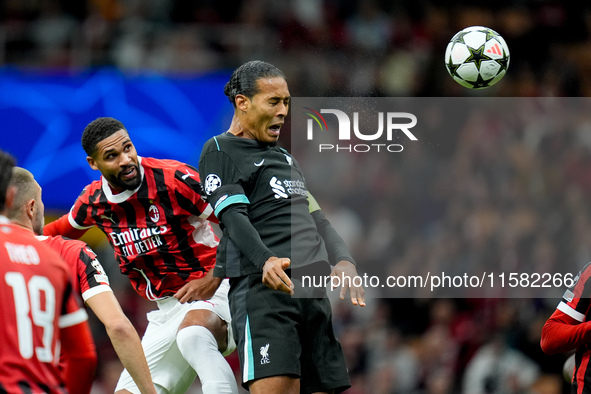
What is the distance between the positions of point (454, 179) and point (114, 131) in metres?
4.54

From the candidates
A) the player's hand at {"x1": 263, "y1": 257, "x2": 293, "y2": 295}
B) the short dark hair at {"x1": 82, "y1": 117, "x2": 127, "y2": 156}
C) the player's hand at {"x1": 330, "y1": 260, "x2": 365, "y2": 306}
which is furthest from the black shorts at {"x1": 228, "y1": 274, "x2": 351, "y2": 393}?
the short dark hair at {"x1": 82, "y1": 117, "x2": 127, "y2": 156}

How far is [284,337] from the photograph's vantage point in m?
5.01

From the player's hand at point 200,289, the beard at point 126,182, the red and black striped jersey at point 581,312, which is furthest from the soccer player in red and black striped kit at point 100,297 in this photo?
the red and black striped jersey at point 581,312

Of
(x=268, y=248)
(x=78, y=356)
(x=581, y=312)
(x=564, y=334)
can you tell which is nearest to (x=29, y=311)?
(x=78, y=356)

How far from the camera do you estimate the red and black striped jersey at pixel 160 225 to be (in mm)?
6082

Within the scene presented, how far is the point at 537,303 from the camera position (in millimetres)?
10477

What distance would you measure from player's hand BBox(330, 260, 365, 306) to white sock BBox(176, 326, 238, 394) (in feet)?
3.11

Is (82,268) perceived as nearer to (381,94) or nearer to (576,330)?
(576,330)

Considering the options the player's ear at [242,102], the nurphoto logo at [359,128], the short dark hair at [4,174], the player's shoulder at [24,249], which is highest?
the nurphoto logo at [359,128]

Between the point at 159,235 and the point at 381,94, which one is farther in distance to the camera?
the point at 381,94

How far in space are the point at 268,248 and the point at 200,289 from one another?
39.0 inches

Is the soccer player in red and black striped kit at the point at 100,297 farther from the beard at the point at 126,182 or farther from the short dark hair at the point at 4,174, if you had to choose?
the beard at the point at 126,182

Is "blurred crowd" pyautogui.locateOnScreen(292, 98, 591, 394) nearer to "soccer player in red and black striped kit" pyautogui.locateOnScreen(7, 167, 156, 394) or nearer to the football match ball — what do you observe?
the football match ball

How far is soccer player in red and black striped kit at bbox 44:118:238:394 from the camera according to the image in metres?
5.97
